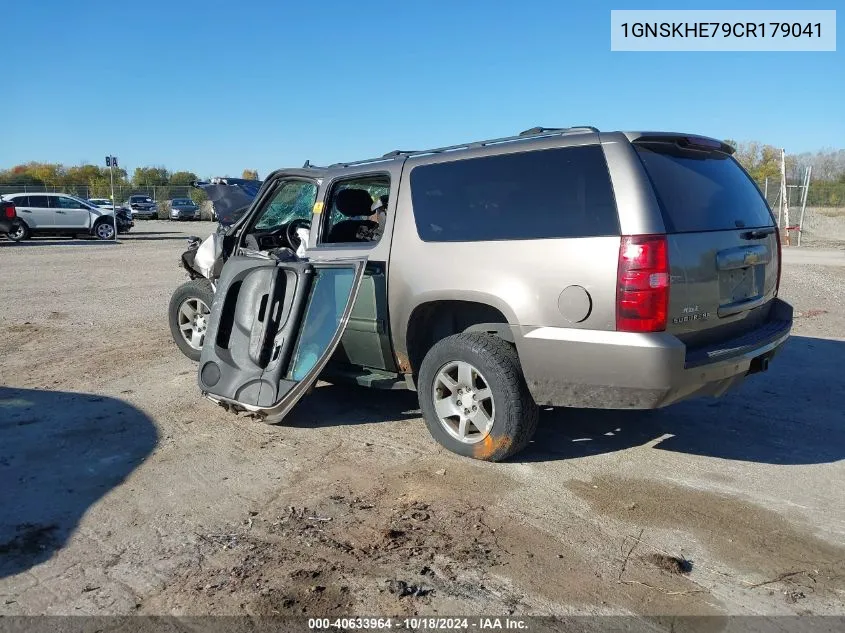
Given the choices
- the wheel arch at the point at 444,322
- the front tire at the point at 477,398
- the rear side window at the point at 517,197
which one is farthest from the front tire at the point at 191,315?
the front tire at the point at 477,398

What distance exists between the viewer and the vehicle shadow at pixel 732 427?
4.72 metres

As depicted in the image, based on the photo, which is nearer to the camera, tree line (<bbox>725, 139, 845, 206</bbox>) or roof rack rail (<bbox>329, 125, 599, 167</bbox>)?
roof rack rail (<bbox>329, 125, 599, 167</bbox>)

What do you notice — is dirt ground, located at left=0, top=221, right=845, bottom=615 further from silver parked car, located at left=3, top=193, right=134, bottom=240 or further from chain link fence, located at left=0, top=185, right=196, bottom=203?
chain link fence, located at left=0, top=185, right=196, bottom=203

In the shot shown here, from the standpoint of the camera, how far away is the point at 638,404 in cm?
391

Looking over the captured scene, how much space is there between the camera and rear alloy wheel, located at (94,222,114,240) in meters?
26.7

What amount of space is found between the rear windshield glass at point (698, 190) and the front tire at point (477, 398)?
1.24 metres

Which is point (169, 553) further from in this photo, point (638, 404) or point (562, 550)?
point (638, 404)

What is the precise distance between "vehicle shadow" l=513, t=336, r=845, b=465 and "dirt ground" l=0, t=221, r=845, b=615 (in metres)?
0.02

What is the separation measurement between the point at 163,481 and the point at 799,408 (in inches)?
183

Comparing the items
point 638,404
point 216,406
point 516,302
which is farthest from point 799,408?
point 216,406

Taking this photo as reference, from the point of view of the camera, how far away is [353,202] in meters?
5.86

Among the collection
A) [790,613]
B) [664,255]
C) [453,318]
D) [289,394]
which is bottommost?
[790,613]

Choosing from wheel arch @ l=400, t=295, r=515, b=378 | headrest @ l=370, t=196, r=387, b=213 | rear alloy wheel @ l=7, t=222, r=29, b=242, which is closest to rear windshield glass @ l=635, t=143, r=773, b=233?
wheel arch @ l=400, t=295, r=515, b=378

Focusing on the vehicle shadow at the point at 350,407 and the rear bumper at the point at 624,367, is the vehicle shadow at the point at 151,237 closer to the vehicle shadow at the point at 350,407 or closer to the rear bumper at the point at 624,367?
the vehicle shadow at the point at 350,407
